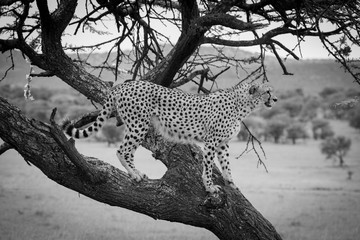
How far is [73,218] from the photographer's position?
1948cm

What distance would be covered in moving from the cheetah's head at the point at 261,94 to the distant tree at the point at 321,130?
3749 centimetres

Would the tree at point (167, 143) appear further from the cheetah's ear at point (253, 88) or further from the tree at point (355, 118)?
the tree at point (355, 118)

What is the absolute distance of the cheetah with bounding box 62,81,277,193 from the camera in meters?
4.80

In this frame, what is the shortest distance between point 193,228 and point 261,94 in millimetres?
13656

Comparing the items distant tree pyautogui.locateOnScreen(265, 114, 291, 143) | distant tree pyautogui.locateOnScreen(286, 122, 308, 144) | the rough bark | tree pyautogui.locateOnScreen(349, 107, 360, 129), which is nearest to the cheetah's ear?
the rough bark

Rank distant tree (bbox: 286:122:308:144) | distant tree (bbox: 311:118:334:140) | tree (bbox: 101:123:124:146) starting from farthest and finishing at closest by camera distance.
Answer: distant tree (bbox: 311:118:334:140)
distant tree (bbox: 286:122:308:144)
tree (bbox: 101:123:124:146)

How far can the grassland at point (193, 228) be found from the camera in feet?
53.9

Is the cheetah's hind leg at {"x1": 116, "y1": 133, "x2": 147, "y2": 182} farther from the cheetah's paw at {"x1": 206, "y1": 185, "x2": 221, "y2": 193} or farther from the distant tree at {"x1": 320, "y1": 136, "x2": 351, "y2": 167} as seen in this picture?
the distant tree at {"x1": 320, "y1": 136, "x2": 351, "y2": 167}

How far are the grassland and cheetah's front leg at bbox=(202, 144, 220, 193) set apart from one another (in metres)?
9.01

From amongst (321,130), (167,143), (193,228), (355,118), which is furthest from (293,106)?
(167,143)

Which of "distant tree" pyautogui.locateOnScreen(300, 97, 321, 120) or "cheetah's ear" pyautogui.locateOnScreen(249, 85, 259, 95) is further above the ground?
"distant tree" pyautogui.locateOnScreen(300, 97, 321, 120)

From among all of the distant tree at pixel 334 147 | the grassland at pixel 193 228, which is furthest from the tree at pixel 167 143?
the distant tree at pixel 334 147

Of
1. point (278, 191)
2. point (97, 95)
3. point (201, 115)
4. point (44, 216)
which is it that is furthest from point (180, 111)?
point (278, 191)

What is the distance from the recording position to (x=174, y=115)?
483cm
